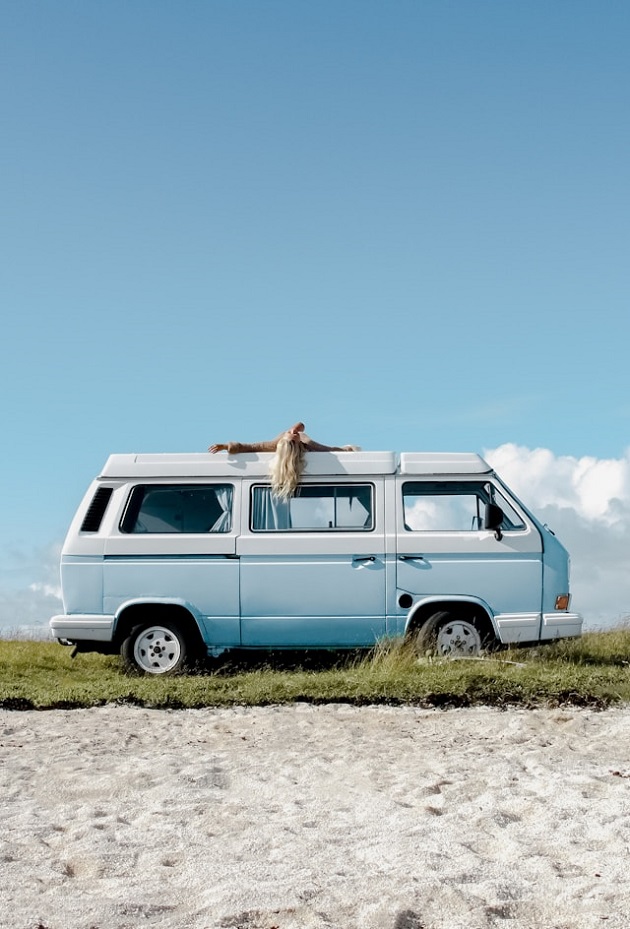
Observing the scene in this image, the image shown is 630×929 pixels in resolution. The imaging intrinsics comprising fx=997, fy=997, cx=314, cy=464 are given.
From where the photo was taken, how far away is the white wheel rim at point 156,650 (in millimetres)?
11789

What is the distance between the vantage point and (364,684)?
1009cm

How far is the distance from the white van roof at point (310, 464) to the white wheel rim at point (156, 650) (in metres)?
1.88

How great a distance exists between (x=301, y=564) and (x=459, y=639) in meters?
2.05

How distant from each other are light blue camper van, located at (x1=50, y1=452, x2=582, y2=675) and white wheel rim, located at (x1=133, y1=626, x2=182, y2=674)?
0.02m

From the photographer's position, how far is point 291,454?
1184cm

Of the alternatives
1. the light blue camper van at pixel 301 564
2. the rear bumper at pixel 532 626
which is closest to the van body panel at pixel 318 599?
the light blue camper van at pixel 301 564

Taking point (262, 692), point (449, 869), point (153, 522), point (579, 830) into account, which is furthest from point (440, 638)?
point (449, 869)

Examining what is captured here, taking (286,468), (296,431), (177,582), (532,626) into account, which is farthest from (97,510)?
(532,626)

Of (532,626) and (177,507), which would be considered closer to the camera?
(532,626)

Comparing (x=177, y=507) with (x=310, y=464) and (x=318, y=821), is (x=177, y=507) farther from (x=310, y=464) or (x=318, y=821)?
(x=318, y=821)

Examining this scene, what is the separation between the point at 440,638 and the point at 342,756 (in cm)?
424

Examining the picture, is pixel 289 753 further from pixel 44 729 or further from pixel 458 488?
pixel 458 488

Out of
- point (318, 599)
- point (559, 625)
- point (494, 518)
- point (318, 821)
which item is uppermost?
point (494, 518)

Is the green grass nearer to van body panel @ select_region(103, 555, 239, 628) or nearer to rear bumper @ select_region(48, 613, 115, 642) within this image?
rear bumper @ select_region(48, 613, 115, 642)
